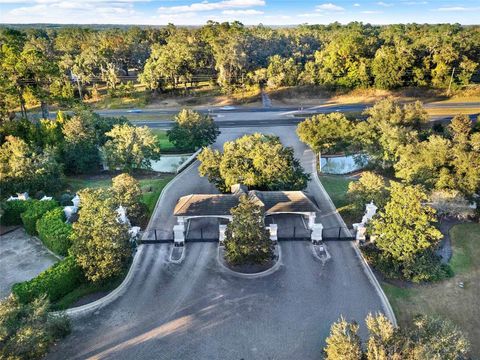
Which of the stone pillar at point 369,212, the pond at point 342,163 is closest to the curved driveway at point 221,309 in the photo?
the stone pillar at point 369,212

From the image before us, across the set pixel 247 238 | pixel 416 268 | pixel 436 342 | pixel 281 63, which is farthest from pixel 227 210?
pixel 281 63

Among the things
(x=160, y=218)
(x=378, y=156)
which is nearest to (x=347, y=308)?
(x=160, y=218)

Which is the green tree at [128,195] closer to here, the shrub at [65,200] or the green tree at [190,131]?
the shrub at [65,200]

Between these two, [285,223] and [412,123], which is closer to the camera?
[285,223]

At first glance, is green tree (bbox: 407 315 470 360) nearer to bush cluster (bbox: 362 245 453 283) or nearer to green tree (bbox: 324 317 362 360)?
green tree (bbox: 324 317 362 360)

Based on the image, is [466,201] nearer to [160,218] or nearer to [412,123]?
[412,123]

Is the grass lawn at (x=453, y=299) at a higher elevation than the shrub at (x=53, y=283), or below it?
below

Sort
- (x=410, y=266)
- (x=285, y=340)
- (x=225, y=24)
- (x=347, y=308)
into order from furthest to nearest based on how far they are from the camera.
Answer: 1. (x=225, y=24)
2. (x=410, y=266)
3. (x=347, y=308)
4. (x=285, y=340)
